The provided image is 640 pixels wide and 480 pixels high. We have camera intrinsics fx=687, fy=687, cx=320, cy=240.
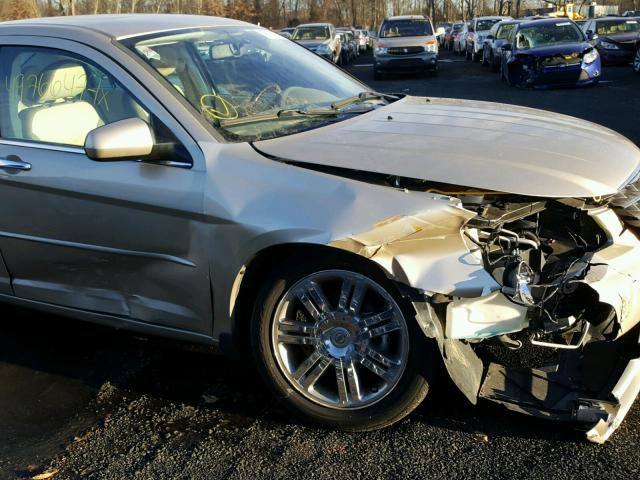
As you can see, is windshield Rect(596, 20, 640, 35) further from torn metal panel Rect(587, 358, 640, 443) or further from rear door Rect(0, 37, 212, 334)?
rear door Rect(0, 37, 212, 334)

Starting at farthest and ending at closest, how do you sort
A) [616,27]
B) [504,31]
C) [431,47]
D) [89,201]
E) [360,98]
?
[504,31], [616,27], [431,47], [360,98], [89,201]

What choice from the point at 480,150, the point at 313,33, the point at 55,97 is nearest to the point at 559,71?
the point at 313,33

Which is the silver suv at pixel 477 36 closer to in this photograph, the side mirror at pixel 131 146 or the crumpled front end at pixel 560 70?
the crumpled front end at pixel 560 70

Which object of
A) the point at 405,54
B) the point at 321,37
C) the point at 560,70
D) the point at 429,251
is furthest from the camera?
the point at 321,37

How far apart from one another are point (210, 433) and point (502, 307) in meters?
1.46

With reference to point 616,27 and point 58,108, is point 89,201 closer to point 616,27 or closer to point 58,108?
point 58,108

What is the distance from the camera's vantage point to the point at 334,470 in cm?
289

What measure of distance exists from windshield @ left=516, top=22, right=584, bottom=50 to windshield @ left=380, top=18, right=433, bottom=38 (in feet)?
19.2

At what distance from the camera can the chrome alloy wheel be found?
3.01 m

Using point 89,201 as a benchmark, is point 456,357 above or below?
below

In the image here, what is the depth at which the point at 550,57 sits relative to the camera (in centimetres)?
1563

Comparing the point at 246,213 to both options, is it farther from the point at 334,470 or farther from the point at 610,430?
the point at 610,430

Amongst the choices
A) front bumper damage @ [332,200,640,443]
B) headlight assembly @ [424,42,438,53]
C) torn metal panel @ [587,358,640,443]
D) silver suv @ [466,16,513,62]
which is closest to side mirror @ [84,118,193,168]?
front bumper damage @ [332,200,640,443]

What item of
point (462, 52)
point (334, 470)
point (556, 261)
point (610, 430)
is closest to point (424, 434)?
point (334, 470)
